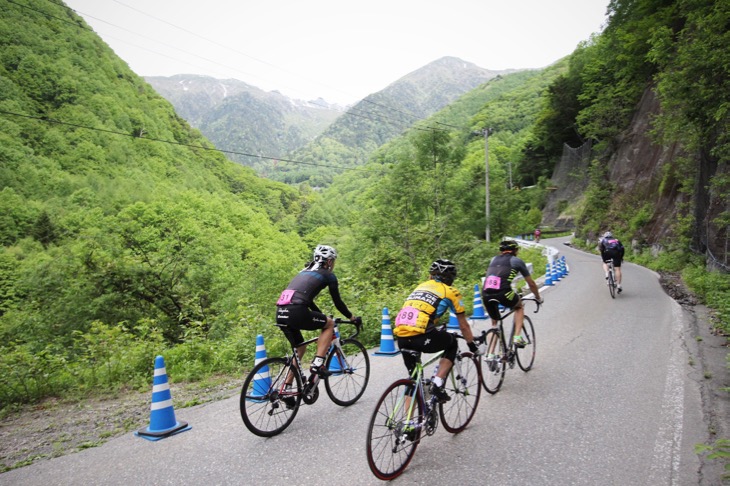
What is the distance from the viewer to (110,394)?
6.73m

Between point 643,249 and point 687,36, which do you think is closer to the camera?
point 687,36

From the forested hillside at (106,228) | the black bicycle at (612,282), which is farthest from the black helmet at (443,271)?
the black bicycle at (612,282)

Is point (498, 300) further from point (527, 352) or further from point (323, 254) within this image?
point (323, 254)

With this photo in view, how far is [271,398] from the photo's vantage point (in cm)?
459

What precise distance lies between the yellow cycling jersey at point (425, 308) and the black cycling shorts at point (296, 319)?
1.29 m

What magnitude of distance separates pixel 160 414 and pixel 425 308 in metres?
3.34

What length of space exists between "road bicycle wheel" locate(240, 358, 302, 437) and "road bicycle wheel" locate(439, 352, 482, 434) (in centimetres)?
174

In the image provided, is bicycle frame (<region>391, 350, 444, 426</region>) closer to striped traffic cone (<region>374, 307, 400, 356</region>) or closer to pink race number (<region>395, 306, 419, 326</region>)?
pink race number (<region>395, 306, 419, 326</region>)

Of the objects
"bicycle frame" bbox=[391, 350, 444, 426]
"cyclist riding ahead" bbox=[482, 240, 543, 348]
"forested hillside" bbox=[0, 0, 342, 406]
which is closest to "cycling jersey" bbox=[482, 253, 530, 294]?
"cyclist riding ahead" bbox=[482, 240, 543, 348]

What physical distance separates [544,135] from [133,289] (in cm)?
5890

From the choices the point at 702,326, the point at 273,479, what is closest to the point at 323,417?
the point at 273,479

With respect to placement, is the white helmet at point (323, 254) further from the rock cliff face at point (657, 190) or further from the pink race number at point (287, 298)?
the rock cliff face at point (657, 190)

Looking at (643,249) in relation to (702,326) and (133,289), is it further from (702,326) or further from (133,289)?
(133,289)

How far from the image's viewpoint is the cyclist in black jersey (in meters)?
4.89
